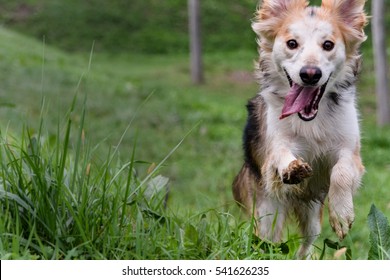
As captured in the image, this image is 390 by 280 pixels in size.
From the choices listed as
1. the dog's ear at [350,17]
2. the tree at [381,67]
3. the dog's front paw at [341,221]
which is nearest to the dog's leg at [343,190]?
the dog's front paw at [341,221]

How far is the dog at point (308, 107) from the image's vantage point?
10.5 feet

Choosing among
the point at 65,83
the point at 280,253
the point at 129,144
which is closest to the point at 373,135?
the point at 129,144

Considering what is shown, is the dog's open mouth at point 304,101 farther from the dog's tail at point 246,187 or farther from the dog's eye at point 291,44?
the dog's tail at point 246,187

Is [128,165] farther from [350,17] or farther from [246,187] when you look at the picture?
[350,17]

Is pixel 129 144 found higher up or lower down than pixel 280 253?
lower down

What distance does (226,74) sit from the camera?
74.4 feet

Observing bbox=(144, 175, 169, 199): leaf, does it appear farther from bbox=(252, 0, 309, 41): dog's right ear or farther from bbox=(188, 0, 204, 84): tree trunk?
bbox=(188, 0, 204, 84): tree trunk

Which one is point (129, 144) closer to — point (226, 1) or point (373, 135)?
point (373, 135)

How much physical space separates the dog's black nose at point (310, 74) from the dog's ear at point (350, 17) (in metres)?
0.34

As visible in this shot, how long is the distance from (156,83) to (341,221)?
16.6m

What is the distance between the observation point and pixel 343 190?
11.3 ft

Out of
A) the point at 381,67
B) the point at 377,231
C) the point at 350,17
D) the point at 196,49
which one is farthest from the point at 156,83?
the point at 350,17

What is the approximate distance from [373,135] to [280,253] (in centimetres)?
934

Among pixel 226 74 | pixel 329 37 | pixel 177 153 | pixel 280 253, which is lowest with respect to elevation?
pixel 226 74
